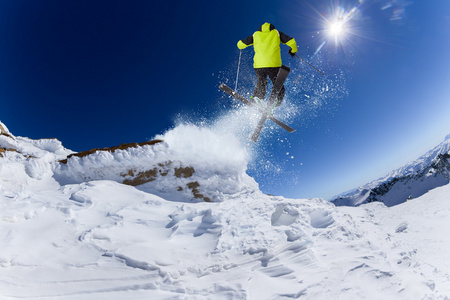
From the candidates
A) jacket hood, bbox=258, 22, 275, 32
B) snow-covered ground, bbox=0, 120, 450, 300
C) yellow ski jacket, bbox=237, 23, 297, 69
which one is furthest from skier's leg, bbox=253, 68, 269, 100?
snow-covered ground, bbox=0, 120, 450, 300

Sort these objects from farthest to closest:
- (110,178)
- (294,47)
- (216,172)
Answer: (216,172) < (110,178) < (294,47)

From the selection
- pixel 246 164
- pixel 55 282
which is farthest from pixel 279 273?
pixel 246 164

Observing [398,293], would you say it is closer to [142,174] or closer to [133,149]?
[142,174]

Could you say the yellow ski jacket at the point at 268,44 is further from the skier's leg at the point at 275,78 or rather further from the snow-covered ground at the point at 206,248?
the snow-covered ground at the point at 206,248

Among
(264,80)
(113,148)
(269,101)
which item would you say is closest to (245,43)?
(264,80)

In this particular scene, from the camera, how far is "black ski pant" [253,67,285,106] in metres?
9.28

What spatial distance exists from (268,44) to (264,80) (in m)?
1.44

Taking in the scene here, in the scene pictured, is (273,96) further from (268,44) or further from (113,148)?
(113,148)

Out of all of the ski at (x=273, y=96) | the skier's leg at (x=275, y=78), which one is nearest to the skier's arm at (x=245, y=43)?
the skier's leg at (x=275, y=78)

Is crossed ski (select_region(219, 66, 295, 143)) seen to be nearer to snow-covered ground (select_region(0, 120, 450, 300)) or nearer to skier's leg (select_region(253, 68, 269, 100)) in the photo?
skier's leg (select_region(253, 68, 269, 100))

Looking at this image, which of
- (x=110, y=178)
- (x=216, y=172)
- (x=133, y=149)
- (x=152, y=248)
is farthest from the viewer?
(x=216, y=172)

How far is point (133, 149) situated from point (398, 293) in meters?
12.1

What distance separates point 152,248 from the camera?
228 inches

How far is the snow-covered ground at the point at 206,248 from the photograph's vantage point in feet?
14.5
